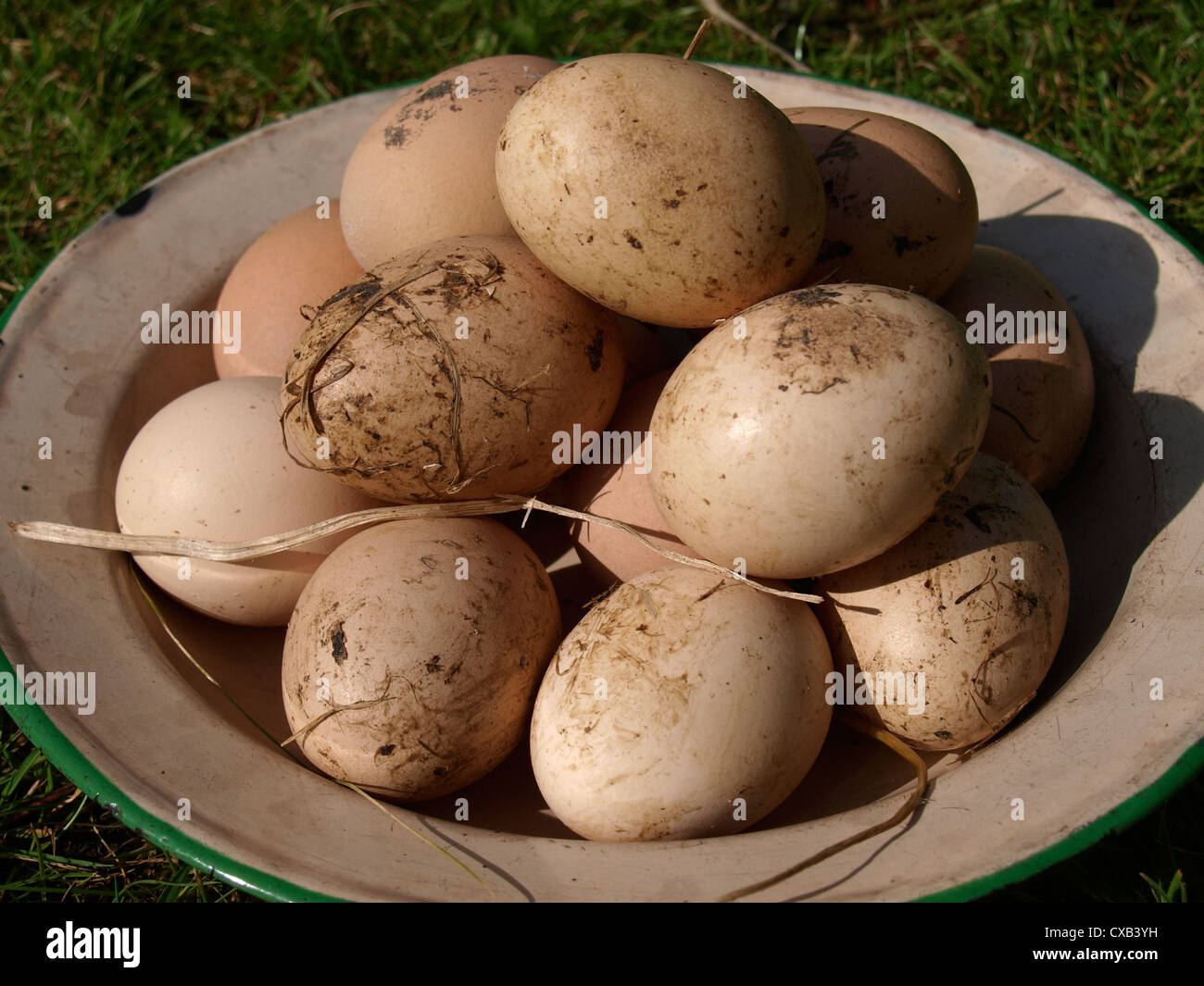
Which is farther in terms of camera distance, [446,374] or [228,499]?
[228,499]

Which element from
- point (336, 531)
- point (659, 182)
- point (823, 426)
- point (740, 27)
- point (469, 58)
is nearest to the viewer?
point (823, 426)

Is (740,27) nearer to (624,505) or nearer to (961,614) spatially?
(624,505)

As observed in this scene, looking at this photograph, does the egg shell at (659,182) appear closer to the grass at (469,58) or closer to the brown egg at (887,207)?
the brown egg at (887,207)

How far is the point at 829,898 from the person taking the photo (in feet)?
3.98

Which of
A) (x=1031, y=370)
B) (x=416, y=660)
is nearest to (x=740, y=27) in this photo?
(x=1031, y=370)

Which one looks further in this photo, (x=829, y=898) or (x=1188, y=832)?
(x=1188, y=832)

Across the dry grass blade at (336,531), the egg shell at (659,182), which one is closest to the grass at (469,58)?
the dry grass blade at (336,531)

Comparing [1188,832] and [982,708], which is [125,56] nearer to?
[982,708]

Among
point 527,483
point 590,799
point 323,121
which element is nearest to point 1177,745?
point 590,799

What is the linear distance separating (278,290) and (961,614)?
1323 millimetres

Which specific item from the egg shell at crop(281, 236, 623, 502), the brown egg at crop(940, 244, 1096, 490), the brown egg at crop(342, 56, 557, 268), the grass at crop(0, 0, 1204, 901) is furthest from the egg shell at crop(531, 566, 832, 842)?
the grass at crop(0, 0, 1204, 901)

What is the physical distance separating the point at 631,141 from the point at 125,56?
7.90 feet

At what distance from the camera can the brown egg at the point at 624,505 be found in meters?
1.63

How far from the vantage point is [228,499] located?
5.38 ft
